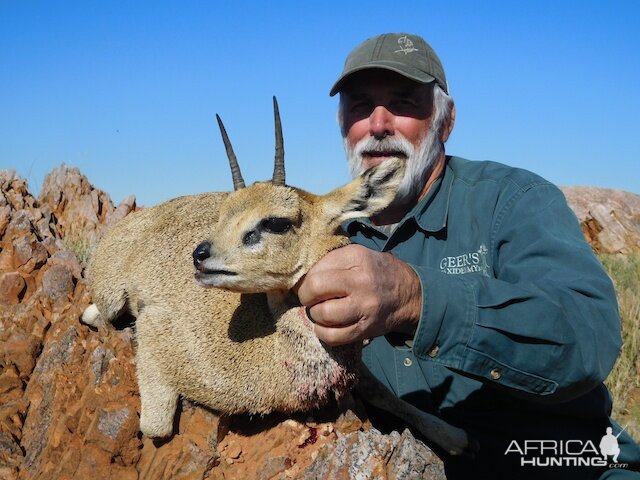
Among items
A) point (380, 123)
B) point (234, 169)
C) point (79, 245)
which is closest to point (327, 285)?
point (234, 169)

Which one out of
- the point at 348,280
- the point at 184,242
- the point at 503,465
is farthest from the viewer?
the point at 184,242

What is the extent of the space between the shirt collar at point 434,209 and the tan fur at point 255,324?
1120 mm

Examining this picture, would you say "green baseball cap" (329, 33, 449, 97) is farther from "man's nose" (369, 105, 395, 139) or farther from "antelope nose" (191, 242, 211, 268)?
"antelope nose" (191, 242, 211, 268)

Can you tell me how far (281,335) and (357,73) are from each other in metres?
2.93

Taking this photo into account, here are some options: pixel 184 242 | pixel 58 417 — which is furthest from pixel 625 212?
pixel 58 417

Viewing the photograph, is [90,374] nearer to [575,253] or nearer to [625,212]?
[575,253]

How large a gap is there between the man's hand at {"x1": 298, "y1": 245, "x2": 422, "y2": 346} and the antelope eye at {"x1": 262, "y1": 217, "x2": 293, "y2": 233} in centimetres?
85

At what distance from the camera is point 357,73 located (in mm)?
6137

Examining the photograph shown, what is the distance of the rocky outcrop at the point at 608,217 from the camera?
1756 cm

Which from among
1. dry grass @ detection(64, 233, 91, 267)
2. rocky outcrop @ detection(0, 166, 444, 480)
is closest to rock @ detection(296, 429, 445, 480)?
rocky outcrop @ detection(0, 166, 444, 480)

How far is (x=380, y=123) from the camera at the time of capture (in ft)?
19.4

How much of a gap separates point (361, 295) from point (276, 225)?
114cm

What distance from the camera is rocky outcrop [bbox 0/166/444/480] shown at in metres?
3.61

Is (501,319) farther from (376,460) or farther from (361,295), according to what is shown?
(376,460)
